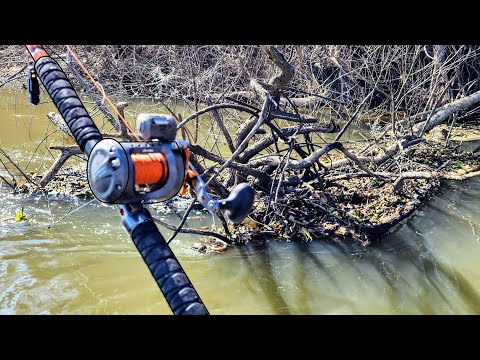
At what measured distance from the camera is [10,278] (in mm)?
4074

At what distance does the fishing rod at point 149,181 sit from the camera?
5.65 feet

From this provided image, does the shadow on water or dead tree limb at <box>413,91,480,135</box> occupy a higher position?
dead tree limb at <box>413,91,480,135</box>

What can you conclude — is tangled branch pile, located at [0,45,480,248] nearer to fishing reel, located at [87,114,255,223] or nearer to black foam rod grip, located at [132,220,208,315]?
fishing reel, located at [87,114,255,223]

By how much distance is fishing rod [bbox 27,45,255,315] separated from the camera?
172cm

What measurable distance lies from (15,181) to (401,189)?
4.28 meters

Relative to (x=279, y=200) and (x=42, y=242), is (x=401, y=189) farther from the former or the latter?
(x=42, y=242)

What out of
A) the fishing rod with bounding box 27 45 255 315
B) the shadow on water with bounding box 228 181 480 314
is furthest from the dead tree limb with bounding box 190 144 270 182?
the fishing rod with bounding box 27 45 255 315

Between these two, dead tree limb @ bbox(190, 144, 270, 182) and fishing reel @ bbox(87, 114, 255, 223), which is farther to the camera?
dead tree limb @ bbox(190, 144, 270, 182)

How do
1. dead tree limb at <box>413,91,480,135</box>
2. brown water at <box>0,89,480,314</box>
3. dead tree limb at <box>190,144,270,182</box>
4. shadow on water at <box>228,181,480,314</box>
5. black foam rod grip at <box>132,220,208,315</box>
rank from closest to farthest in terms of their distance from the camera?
black foam rod grip at <box>132,220,208,315</box> → brown water at <box>0,89,480,314</box> → shadow on water at <box>228,181,480,314</box> → dead tree limb at <box>190,144,270,182</box> → dead tree limb at <box>413,91,480,135</box>

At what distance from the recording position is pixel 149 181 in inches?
71.9

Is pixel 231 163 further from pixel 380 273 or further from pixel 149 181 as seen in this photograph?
pixel 149 181

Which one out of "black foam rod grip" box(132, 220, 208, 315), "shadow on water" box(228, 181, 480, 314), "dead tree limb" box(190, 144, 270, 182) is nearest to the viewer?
"black foam rod grip" box(132, 220, 208, 315)

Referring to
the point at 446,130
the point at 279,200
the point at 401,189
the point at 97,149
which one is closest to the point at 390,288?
the point at 279,200

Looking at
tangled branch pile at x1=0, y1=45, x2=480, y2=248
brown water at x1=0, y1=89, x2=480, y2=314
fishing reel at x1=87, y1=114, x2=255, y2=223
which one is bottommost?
brown water at x1=0, y1=89, x2=480, y2=314
